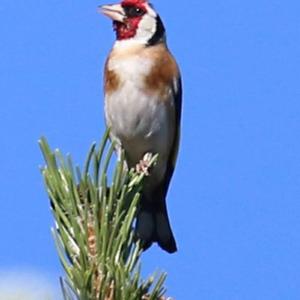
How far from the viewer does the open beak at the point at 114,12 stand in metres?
4.32

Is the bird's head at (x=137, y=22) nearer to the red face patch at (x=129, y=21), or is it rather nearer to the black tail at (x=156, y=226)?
the red face patch at (x=129, y=21)

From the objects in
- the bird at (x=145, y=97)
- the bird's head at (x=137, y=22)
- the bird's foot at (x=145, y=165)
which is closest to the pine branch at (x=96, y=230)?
the bird's foot at (x=145, y=165)

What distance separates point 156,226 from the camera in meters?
3.94

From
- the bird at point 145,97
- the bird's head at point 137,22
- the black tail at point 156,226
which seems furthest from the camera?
the bird's head at point 137,22

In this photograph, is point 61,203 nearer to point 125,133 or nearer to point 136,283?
point 136,283

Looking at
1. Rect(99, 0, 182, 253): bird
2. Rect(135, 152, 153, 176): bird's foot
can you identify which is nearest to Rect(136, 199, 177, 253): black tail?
Rect(99, 0, 182, 253): bird

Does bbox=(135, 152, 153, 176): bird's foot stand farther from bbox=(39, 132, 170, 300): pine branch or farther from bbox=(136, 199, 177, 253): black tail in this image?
bbox=(39, 132, 170, 300): pine branch

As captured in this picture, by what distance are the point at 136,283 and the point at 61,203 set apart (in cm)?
32

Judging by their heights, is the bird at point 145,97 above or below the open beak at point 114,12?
below

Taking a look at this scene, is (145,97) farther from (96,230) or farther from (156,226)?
(96,230)

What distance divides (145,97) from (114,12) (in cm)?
48

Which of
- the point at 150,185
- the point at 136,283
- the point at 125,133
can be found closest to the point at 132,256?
the point at 136,283

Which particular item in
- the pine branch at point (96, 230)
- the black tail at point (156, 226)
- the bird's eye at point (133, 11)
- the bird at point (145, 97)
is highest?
the bird's eye at point (133, 11)

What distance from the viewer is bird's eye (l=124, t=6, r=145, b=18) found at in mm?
4535
